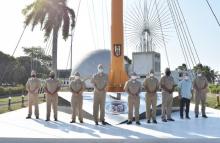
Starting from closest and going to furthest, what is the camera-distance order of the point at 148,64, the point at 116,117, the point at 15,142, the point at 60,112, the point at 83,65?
the point at 15,142 < the point at 116,117 < the point at 60,112 < the point at 148,64 < the point at 83,65

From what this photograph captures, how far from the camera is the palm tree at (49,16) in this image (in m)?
35.1

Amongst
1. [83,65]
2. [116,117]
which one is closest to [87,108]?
→ [116,117]

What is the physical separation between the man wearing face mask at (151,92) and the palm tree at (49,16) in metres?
21.7

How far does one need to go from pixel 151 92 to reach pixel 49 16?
23.6 metres

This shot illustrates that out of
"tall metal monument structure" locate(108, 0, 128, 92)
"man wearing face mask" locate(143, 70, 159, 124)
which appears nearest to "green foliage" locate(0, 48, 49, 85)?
"tall metal monument structure" locate(108, 0, 128, 92)

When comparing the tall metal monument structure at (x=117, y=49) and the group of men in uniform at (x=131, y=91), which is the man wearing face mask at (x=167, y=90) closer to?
the group of men in uniform at (x=131, y=91)

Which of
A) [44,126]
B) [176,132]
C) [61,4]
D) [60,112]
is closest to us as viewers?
[176,132]

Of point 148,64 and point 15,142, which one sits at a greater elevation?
point 148,64

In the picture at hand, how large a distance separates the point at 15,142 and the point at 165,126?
453 centimetres

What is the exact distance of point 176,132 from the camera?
11.1 m

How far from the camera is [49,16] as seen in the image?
35.5 meters

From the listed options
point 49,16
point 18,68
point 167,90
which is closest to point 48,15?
point 49,16

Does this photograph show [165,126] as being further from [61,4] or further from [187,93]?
[61,4]

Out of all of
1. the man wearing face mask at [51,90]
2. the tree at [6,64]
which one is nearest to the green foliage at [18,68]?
the tree at [6,64]
